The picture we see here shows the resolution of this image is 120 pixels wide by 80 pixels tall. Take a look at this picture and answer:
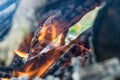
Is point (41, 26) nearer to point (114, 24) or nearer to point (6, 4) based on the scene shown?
point (6, 4)

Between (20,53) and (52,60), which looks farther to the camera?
(20,53)

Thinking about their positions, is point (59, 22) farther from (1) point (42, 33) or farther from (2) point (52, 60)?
(2) point (52, 60)

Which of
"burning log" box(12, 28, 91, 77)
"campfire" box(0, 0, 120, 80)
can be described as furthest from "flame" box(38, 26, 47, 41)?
"burning log" box(12, 28, 91, 77)

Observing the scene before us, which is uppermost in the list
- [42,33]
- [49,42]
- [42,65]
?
[42,33]

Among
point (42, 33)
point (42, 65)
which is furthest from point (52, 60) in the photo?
point (42, 33)

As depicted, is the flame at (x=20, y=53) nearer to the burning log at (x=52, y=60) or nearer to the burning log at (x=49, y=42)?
the burning log at (x=49, y=42)

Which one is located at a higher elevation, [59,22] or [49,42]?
[59,22]

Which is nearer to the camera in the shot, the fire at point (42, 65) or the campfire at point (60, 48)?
the campfire at point (60, 48)

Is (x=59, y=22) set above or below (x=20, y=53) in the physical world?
above

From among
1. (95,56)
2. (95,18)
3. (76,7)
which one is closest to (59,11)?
(76,7)

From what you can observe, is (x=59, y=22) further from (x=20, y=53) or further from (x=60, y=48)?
(x=20, y=53)

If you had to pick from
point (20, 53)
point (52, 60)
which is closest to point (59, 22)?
point (52, 60)

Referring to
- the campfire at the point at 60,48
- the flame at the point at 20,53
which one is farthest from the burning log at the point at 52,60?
the flame at the point at 20,53
